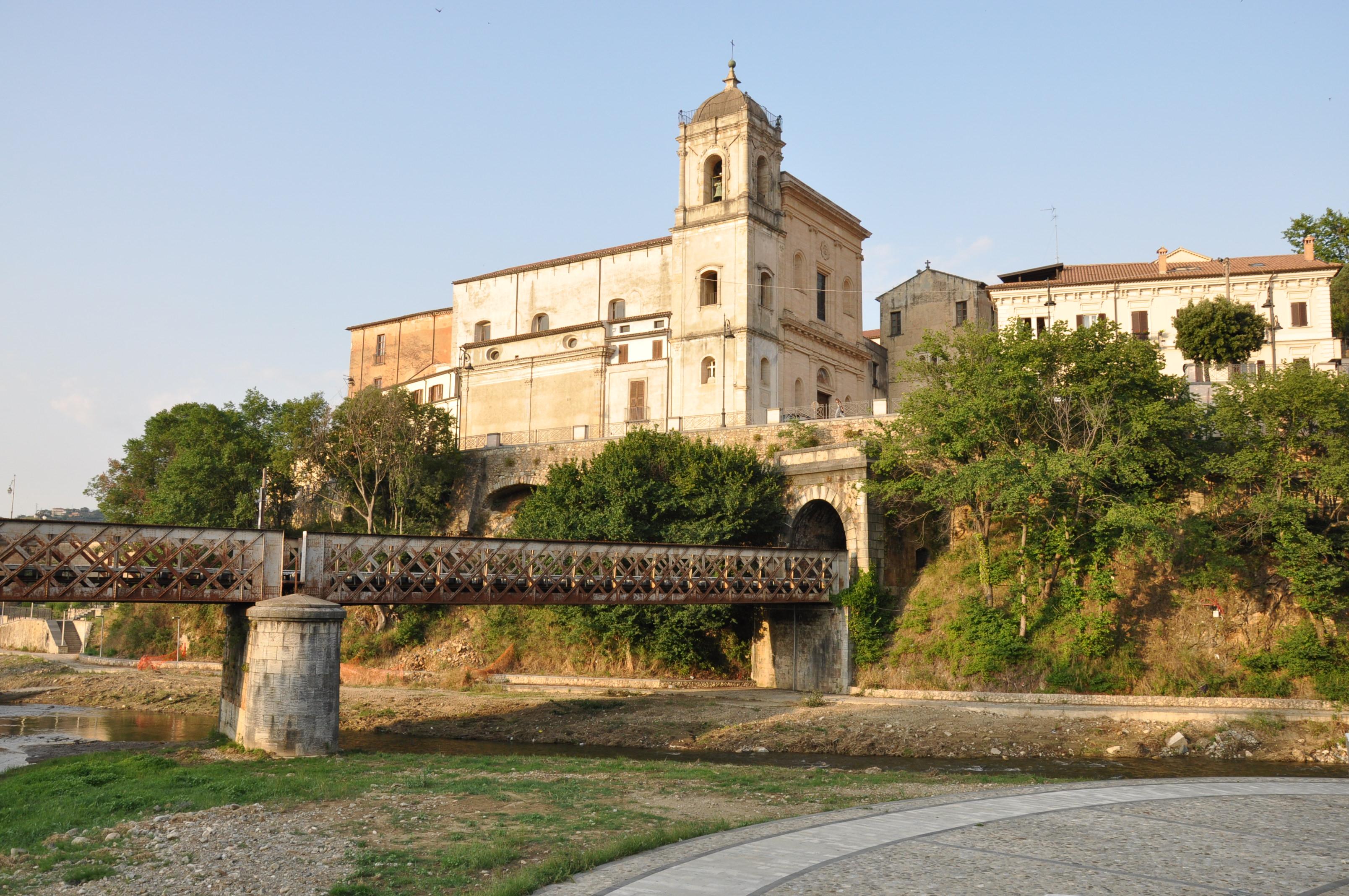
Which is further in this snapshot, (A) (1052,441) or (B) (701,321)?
(B) (701,321)

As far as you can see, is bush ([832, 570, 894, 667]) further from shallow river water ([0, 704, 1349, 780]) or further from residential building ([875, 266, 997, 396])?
residential building ([875, 266, 997, 396])

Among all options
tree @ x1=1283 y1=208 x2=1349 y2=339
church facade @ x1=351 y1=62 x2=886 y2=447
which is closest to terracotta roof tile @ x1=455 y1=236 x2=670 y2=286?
church facade @ x1=351 y1=62 x2=886 y2=447

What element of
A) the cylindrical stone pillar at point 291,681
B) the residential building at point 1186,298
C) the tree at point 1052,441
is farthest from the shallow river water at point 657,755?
the residential building at point 1186,298

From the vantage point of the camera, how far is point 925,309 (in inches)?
2352

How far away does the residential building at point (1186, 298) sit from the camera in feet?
160

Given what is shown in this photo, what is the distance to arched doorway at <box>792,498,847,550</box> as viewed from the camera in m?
39.8

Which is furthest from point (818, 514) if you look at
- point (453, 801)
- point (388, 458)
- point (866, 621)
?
point (453, 801)

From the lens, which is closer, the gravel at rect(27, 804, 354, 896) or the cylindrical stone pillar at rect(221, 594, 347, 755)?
the gravel at rect(27, 804, 354, 896)

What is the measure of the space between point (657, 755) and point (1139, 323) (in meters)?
36.3

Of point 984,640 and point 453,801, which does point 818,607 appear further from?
point 453,801

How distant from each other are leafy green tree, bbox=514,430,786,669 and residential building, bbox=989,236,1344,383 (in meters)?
18.2

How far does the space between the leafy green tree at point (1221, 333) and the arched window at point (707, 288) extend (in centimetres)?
2081

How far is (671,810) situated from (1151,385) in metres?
24.7

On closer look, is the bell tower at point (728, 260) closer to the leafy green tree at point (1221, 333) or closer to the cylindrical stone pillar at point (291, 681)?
the leafy green tree at point (1221, 333)
